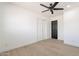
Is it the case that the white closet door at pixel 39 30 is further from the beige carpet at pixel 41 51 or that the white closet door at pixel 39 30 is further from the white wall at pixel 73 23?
the white wall at pixel 73 23

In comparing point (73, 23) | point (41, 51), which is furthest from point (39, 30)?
point (73, 23)

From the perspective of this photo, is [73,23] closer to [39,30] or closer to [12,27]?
[39,30]

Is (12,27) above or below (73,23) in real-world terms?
below

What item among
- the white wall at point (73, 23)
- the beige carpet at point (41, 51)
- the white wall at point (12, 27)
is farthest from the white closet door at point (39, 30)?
the white wall at point (73, 23)

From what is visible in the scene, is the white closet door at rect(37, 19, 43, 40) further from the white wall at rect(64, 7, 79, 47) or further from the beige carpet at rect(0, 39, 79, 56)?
the white wall at rect(64, 7, 79, 47)

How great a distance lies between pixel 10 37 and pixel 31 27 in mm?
865

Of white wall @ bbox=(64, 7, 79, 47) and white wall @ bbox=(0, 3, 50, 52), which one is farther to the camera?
white wall @ bbox=(64, 7, 79, 47)

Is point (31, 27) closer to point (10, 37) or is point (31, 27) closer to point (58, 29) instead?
point (10, 37)

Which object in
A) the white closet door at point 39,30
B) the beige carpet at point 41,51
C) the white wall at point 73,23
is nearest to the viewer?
the beige carpet at point 41,51

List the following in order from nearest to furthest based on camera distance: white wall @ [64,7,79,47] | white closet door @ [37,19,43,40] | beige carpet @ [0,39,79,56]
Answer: beige carpet @ [0,39,79,56] < white wall @ [64,7,79,47] < white closet door @ [37,19,43,40]

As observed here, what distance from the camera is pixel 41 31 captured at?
3.81 meters

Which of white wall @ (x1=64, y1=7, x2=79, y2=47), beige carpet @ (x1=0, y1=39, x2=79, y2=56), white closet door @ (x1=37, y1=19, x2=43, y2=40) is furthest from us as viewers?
white closet door @ (x1=37, y1=19, x2=43, y2=40)

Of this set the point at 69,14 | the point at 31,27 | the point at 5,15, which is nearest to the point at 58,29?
the point at 69,14

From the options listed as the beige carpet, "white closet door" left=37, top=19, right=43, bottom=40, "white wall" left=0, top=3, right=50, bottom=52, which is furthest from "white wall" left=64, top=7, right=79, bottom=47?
"white wall" left=0, top=3, right=50, bottom=52
